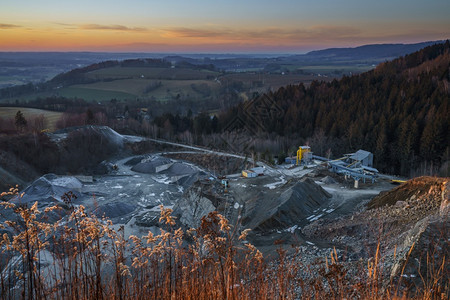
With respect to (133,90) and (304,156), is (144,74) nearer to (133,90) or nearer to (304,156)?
(133,90)

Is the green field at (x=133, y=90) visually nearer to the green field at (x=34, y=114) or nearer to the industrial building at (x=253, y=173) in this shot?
the green field at (x=34, y=114)

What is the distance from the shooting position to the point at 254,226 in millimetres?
21109

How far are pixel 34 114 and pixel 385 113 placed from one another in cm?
6162

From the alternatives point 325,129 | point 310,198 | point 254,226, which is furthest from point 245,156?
point 254,226

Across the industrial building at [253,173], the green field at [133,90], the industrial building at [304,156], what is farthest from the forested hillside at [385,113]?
the green field at [133,90]

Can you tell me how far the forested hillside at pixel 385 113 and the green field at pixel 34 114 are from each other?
104ft

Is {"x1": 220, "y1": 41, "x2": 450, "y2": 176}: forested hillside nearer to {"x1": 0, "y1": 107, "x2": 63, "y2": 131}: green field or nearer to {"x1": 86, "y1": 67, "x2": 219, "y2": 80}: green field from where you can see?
{"x1": 0, "y1": 107, "x2": 63, "y2": 131}: green field

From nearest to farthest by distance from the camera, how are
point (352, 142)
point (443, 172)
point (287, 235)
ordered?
point (287, 235)
point (443, 172)
point (352, 142)

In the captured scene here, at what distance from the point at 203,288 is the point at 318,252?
12.1 metres

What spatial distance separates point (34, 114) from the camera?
65688 mm

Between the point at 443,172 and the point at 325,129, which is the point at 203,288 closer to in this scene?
the point at 443,172

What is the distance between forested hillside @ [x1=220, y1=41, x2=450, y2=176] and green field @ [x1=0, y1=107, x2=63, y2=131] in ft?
104

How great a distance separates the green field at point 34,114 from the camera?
6211 cm

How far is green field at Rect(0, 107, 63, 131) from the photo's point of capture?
6211 cm
